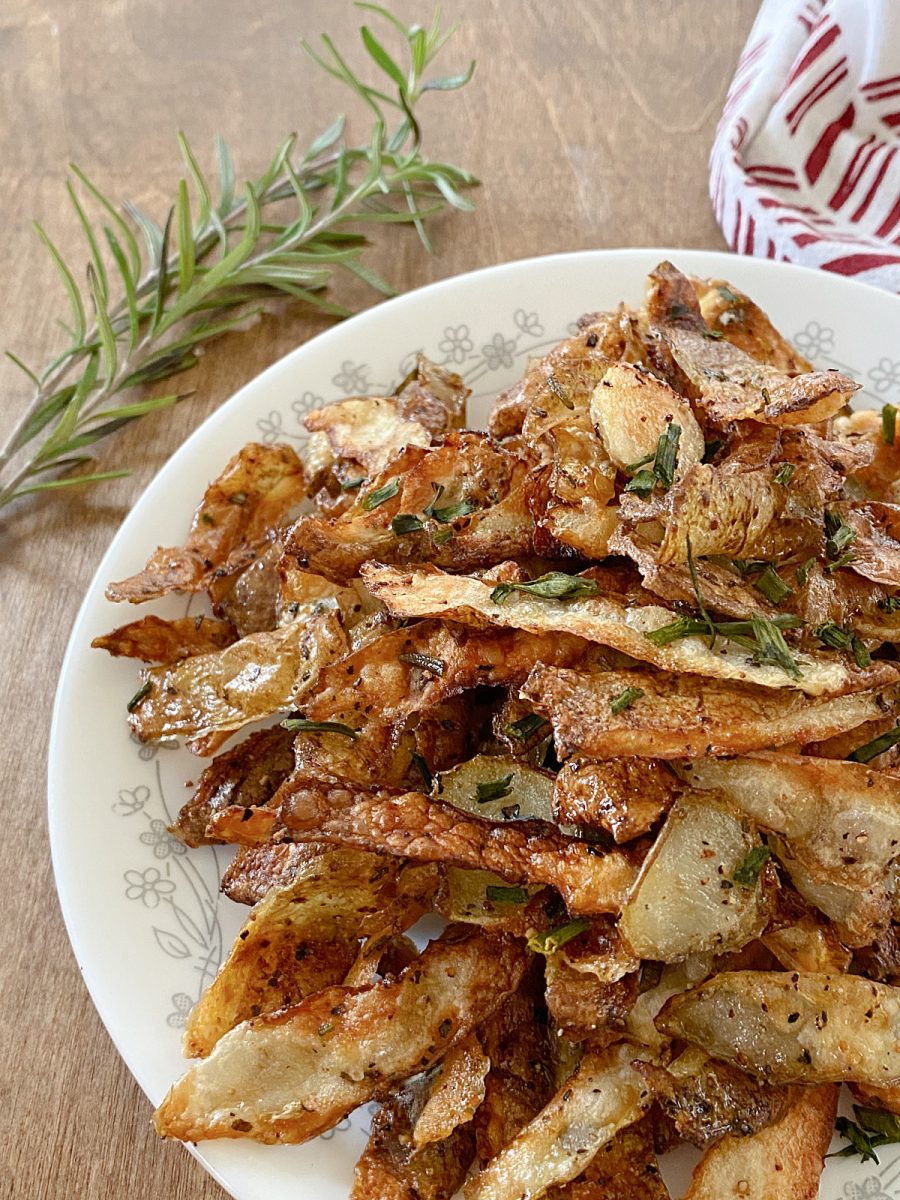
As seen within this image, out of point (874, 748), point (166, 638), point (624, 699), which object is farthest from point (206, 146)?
Result: point (874, 748)

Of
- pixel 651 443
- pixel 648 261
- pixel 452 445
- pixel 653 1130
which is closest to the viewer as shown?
pixel 653 1130

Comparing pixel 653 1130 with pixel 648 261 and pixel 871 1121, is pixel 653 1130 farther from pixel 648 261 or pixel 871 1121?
pixel 648 261

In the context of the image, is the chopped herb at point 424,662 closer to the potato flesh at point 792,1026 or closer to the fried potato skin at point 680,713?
the fried potato skin at point 680,713

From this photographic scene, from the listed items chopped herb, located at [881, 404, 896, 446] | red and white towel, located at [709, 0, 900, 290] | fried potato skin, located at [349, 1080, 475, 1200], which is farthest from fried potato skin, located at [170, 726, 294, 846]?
red and white towel, located at [709, 0, 900, 290]

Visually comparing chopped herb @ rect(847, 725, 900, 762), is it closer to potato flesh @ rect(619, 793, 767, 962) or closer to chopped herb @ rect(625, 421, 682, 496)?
potato flesh @ rect(619, 793, 767, 962)

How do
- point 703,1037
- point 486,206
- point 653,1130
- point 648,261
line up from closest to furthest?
point 703,1037 → point 653,1130 → point 648,261 → point 486,206

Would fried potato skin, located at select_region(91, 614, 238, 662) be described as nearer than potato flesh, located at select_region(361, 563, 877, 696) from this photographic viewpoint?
No

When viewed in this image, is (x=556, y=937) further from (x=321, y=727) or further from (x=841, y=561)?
(x=841, y=561)

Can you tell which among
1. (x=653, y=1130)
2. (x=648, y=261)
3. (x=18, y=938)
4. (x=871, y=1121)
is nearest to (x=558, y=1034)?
(x=653, y=1130)
